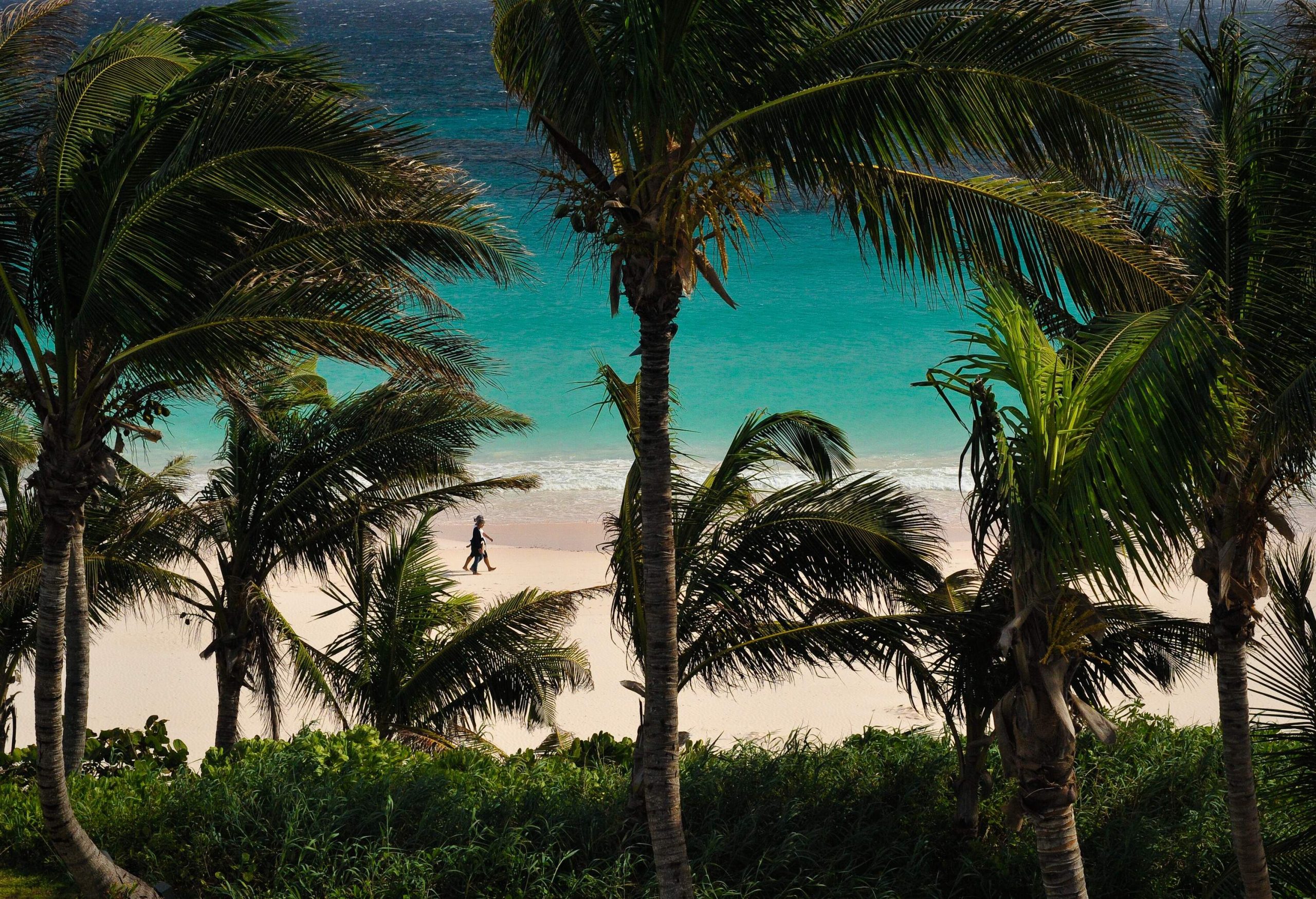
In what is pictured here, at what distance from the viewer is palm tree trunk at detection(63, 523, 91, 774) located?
22.9 ft

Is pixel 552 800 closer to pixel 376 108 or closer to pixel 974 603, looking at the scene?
pixel 974 603

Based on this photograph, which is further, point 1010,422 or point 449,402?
point 449,402

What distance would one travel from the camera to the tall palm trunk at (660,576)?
5582 millimetres

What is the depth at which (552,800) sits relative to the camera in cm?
768

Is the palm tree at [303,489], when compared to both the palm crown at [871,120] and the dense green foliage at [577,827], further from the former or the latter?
the palm crown at [871,120]

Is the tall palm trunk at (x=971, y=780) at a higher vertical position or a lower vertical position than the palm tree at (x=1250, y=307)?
lower

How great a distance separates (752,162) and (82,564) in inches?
186

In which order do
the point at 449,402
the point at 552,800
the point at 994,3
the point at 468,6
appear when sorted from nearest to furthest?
1. the point at 994,3
2. the point at 552,800
3. the point at 449,402
4. the point at 468,6

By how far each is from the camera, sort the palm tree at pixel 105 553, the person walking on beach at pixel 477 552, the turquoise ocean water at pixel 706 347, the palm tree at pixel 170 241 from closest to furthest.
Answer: the palm tree at pixel 170 241 < the palm tree at pixel 105 553 < the person walking on beach at pixel 477 552 < the turquoise ocean water at pixel 706 347

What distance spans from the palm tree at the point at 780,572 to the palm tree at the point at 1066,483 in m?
3.00

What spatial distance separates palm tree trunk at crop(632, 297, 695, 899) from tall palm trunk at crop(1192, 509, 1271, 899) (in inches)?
112

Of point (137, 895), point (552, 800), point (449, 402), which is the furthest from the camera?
point (449, 402)

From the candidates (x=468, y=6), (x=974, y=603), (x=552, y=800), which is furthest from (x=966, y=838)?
(x=468, y=6)

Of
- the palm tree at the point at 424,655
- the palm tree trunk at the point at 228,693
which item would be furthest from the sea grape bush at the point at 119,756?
the palm tree at the point at 424,655
